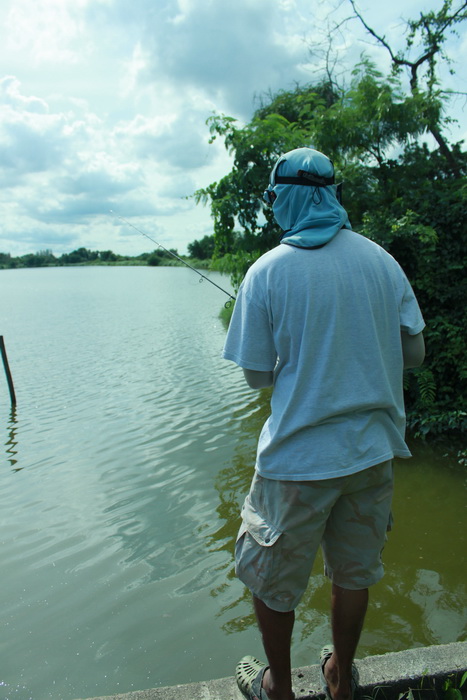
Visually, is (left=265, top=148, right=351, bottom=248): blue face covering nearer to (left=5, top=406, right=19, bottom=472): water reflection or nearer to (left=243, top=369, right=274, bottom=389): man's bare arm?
(left=243, top=369, right=274, bottom=389): man's bare arm

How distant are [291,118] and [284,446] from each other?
12.5m

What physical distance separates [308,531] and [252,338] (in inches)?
25.3

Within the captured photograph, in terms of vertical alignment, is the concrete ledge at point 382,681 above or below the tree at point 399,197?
below

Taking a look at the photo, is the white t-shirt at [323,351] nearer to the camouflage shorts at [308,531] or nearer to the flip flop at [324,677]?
the camouflage shorts at [308,531]

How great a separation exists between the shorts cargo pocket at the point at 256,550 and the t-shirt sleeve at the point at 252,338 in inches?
19.4

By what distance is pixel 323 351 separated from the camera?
1622 millimetres

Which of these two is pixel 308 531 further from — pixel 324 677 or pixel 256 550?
pixel 324 677

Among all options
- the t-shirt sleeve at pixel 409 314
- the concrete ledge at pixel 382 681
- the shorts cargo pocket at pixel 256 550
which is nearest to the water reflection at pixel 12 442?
the concrete ledge at pixel 382 681

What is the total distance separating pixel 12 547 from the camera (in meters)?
4.38

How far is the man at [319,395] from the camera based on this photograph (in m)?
1.62

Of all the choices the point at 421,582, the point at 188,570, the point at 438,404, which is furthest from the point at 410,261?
the point at 188,570

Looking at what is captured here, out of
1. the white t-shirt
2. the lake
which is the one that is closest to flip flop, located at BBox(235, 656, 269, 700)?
the lake

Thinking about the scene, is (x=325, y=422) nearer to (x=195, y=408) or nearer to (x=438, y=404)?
(x=438, y=404)

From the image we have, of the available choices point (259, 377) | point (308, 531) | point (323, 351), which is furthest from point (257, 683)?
point (323, 351)
